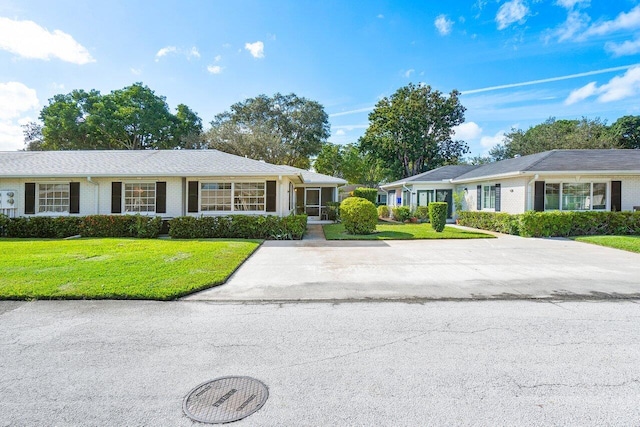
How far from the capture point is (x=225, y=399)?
103 inches

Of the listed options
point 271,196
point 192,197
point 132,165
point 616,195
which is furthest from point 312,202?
point 616,195

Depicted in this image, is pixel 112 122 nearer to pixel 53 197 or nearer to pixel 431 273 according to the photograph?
pixel 53 197

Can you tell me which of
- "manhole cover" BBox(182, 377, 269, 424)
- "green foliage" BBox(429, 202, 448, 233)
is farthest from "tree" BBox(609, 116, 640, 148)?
"manhole cover" BBox(182, 377, 269, 424)

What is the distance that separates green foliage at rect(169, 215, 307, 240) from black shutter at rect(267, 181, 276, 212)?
835mm

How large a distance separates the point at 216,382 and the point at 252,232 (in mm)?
10405

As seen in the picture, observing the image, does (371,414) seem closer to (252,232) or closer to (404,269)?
(404,269)

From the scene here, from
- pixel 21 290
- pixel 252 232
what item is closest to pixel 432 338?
pixel 21 290

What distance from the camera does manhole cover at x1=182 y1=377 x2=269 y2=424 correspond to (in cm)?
243

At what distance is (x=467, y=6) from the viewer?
1415cm

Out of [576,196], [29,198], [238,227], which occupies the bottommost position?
[238,227]

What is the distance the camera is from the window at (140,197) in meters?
14.1

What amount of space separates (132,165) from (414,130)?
27.7m

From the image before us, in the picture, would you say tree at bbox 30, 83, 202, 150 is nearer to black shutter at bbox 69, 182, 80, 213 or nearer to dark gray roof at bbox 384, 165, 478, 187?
black shutter at bbox 69, 182, 80, 213

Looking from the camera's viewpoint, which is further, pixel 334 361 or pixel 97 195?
pixel 97 195
